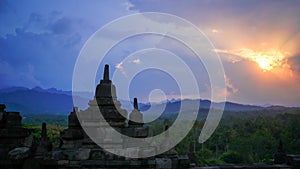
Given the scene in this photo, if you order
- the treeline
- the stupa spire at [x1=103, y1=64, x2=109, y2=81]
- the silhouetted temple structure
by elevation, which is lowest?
the treeline

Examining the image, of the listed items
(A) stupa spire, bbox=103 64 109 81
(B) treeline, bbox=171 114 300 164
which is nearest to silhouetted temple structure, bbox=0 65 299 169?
(A) stupa spire, bbox=103 64 109 81

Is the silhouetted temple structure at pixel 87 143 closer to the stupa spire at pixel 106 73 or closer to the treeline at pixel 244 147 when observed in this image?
the stupa spire at pixel 106 73

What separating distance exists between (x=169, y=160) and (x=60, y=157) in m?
2.32

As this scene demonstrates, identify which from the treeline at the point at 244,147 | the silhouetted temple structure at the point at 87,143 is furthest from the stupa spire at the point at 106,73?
the treeline at the point at 244,147

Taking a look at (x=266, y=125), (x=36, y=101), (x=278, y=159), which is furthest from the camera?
(x=36, y=101)

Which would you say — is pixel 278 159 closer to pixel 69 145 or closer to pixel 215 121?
pixel 69 145

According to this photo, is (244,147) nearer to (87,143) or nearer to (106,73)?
(106,73)

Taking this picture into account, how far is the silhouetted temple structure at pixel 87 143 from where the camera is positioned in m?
5.85

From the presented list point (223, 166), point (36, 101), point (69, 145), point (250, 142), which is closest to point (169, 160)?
point (69, 145)

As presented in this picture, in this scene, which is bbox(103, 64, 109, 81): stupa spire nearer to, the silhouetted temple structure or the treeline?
the silhouetted temple structure

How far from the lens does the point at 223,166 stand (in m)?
12.3

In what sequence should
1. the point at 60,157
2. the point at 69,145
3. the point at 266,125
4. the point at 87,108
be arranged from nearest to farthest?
the point at 60,157
the point at 69,145
the point at 87,108
the point at 266,125

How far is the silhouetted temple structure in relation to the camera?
5852 millimetres

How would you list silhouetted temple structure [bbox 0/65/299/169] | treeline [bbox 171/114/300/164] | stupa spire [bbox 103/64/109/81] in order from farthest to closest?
treeline [bbox 171/114/300/164], stupa spire [bbox 103/64/109/81], silhouetted temple structure [bbox 0/65/299/169]
